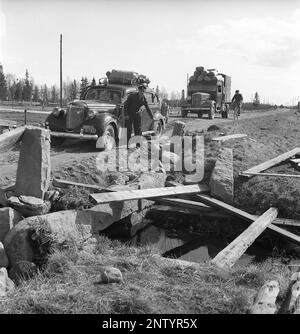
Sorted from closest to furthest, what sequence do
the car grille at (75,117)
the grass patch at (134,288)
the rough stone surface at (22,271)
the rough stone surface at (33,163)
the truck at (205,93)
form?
the grass patch at (134,288), the rough stone surface at (22,271), the rough stone surface at (33,163), the car grille at (75,117), the truck at (205,93)

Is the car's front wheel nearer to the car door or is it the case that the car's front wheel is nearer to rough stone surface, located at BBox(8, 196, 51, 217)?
the car door

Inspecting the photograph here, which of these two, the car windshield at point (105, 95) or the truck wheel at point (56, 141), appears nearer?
the truck wheel at point (56, 141)

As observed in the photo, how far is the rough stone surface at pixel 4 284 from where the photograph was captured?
4.34m

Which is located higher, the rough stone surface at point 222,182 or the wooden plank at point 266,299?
the rough stone surface at point 222,182

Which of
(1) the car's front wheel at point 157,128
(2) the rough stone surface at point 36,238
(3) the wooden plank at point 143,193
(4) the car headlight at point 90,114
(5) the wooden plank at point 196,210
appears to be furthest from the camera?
(1) the car's front wheel at point 157,128

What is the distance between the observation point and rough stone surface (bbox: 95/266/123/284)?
438cm

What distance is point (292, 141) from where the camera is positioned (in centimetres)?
1391

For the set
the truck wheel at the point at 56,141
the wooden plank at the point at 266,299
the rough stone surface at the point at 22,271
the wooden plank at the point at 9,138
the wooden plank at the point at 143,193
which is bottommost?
the rough stone surface at the point at 22,271

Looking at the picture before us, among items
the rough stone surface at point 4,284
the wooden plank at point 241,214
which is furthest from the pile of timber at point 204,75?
the rough stone surface at point 4,284

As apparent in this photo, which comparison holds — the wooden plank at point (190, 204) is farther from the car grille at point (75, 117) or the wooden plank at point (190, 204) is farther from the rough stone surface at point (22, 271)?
the car grille at point (75, 117)

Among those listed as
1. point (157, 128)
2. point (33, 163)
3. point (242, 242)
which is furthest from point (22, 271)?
point (157, 128)

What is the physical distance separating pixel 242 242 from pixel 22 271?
129 inches

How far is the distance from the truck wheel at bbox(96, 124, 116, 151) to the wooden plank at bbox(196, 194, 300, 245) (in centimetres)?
371

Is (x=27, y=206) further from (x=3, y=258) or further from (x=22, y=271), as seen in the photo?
(x=22, y=271)
